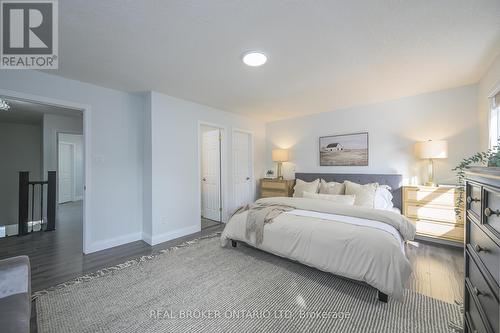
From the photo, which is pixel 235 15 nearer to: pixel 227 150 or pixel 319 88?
pixel 319 88

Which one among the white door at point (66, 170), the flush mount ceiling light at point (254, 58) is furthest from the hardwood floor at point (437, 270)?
the white door at point (66, 170)

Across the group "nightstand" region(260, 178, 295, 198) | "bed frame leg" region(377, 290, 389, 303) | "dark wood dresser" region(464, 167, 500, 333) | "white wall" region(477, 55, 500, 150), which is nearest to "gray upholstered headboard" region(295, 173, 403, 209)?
"nightstand" region(260, 178, 295, 198)

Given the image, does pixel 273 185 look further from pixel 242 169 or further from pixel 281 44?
pixel 281 44

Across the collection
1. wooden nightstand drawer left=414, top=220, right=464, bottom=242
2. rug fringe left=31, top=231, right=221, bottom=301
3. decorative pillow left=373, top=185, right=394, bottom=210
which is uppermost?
decorative pillow left=373, top=185, right=394, bottom=210

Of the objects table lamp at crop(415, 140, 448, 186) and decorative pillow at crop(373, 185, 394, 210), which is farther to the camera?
decorative pillow at crop(373, 185, 394, 210)

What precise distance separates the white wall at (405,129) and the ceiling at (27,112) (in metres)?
4.87

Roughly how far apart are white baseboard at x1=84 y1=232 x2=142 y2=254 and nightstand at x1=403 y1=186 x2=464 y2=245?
4.43m

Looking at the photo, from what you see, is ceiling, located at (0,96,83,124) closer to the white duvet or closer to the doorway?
the doorway

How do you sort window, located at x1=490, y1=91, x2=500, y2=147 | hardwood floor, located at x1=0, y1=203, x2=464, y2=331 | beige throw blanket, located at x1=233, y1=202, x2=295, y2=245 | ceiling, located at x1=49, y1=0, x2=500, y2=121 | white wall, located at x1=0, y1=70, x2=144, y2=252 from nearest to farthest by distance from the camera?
ceiling, located at x1=49, y1=0, x2=500, y2=121, hardwood floor, located at x1=0, y1=203, x2=464, y2=331, window, located at x1=490, y1=91, x2=500, y2=147, beige throw blanket, located at x1=233, y1=202, x2=295, y2=245, white wall, located at x1=0, y1=70, x2=144, y2=252

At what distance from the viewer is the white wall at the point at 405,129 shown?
10.4 feet

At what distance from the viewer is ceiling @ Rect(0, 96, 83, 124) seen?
12.6 ft

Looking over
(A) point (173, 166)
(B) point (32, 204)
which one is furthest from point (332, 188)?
(B) point (32, 204)

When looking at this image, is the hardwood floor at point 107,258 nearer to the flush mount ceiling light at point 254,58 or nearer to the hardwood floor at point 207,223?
the hardwood floor at point 207,223

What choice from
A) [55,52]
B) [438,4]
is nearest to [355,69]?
[438,4]
